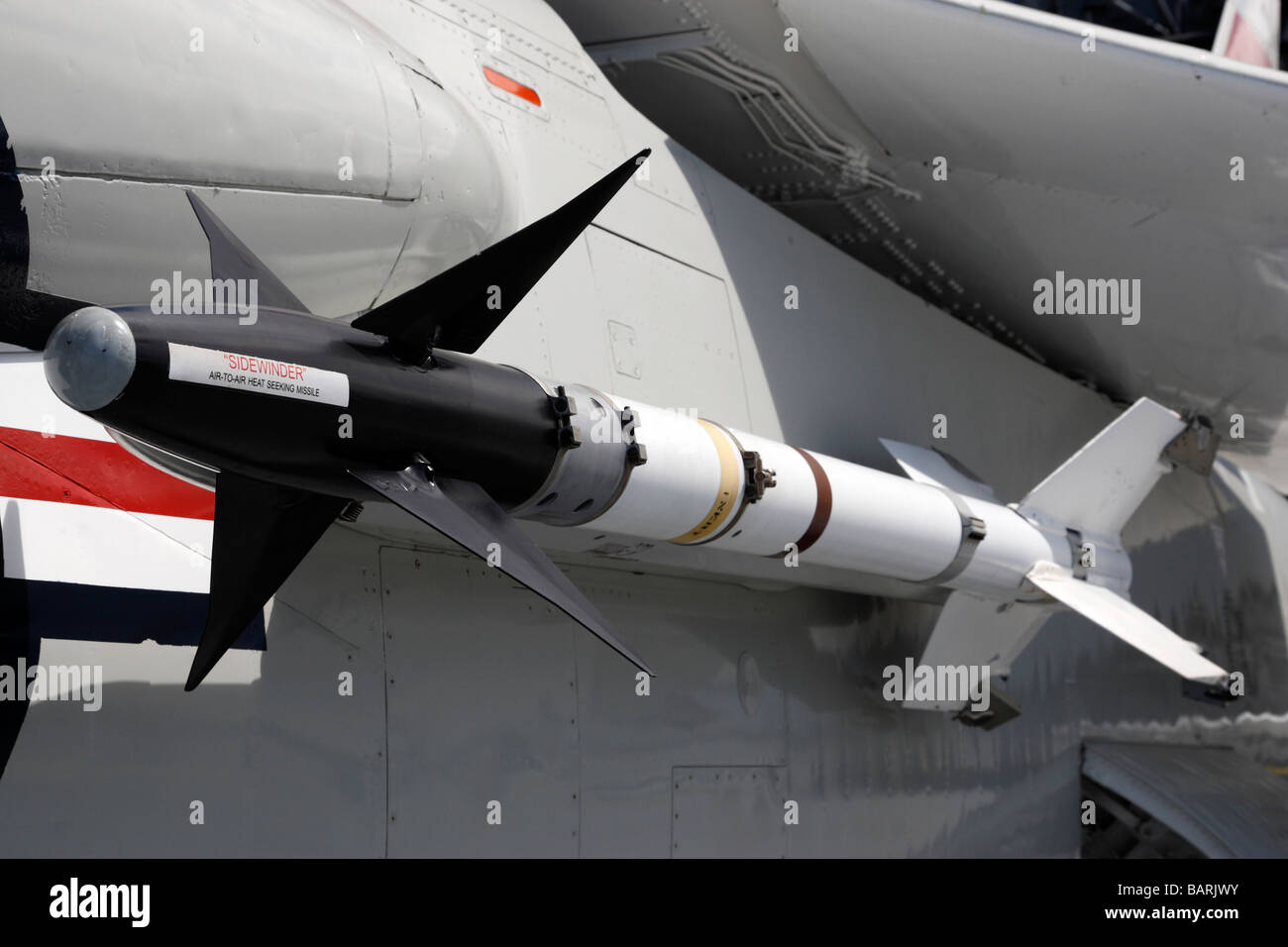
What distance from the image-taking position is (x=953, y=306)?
314 inches

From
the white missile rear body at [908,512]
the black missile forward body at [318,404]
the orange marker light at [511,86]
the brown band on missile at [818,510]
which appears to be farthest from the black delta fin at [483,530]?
the orange marker light at [511,86]

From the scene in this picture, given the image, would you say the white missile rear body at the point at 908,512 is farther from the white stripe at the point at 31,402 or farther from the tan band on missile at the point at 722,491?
the white stripe at the point at 31,402

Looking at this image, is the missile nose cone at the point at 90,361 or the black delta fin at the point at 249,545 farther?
the black delta fin at the point at 249,545

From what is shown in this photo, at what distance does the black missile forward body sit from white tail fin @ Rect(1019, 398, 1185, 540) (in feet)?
12.3

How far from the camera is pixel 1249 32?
28.3ft

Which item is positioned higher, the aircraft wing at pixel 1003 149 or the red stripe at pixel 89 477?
the aircraft wing at pixel 1003 149

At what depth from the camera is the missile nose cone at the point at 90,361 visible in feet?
8.53

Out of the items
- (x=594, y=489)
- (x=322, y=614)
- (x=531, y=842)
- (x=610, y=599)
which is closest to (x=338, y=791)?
(x=322, y=614)

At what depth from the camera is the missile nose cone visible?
260cm

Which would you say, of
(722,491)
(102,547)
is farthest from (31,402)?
(722,491)

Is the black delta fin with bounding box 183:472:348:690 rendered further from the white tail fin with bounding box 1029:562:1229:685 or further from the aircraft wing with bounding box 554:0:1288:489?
the white tail fin with bounding box 1029:562:1229:685

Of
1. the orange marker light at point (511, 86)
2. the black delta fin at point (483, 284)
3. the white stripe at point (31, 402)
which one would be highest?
the orange marker light at point (511, 86)

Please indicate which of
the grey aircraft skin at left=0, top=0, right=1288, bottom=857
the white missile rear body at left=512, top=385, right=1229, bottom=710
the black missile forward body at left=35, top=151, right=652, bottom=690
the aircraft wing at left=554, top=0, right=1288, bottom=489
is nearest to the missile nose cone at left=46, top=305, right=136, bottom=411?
the black missile forward body at left=35, top=151, right=652, bottom=690
